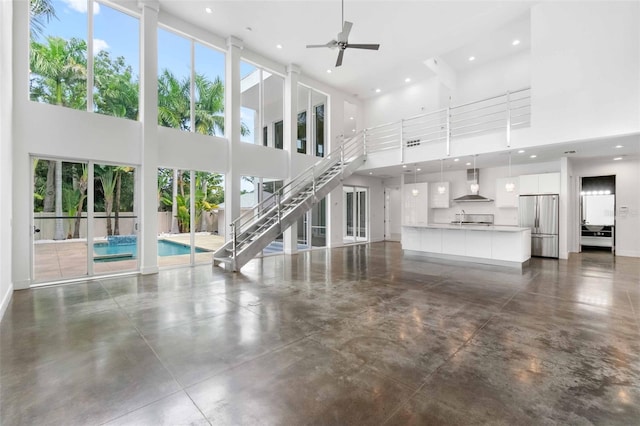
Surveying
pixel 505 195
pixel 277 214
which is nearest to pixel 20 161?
pixel 277 214

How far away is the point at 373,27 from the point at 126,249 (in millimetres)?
8132

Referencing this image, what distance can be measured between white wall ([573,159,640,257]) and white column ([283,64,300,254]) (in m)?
9.91

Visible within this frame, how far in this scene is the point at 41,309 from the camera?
4.21 metres

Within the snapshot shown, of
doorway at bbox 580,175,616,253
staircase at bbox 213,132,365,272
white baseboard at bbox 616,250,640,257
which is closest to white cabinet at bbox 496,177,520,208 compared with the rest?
doorway at bbox 580,175,616,253

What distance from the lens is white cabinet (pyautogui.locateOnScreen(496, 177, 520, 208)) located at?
30.9 ft

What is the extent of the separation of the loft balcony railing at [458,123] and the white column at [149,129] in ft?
21.9

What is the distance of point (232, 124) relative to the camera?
8062 millimetres

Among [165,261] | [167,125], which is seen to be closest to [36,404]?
[165,261]

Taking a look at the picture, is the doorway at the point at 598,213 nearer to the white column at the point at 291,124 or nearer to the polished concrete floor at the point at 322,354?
the polished concrete floor at the point at 322,354

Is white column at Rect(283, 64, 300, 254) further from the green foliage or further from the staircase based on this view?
the green foliage

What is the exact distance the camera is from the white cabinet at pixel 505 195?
9412 millimetres

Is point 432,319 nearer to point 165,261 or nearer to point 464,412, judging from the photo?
point 464,412

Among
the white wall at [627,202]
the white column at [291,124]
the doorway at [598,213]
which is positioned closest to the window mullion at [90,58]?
the white column at [291,124]

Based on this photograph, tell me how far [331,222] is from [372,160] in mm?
2815
